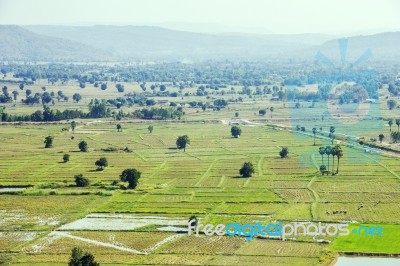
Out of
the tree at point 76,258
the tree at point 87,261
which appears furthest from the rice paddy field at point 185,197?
the tree at point 87,261

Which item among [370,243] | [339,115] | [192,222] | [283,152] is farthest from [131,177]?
[339,115]

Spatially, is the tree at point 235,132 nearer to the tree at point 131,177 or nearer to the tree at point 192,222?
the tree at point 131,177

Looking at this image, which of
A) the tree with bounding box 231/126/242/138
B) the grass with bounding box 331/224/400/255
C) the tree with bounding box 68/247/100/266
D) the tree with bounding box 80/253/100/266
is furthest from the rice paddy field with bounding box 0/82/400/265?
the tree with bounding box 80/253/100/266

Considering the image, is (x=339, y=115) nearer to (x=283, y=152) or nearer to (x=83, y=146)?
(x=283, y=152)

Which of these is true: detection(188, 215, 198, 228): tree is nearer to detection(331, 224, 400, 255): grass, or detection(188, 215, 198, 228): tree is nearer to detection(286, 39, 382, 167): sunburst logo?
detection(331, 224, 400, 255): grass

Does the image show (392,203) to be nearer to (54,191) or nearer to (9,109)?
(54,191)

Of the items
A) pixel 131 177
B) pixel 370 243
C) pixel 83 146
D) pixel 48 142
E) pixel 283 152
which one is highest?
pixel 131 177
